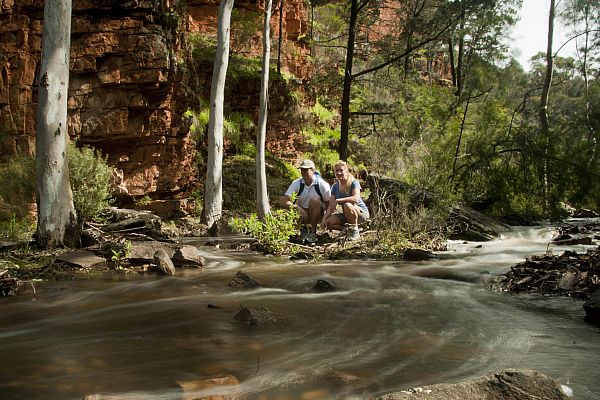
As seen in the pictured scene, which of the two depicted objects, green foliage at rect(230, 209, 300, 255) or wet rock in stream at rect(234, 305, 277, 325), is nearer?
wet rock in stream at rect(234, 305, 277, 325)

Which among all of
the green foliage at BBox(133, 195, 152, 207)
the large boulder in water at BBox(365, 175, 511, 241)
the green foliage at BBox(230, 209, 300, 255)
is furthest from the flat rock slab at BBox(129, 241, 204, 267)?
the green foliage at BBox(133, 195, 152, 207)

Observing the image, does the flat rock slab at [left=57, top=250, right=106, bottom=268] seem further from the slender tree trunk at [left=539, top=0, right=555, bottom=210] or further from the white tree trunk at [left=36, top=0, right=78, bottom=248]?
the slender tree trunk at [left=539, top=0, right=555, bottom=210]

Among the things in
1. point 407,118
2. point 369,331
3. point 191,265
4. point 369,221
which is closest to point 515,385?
point 369,331

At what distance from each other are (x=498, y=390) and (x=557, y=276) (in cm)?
401

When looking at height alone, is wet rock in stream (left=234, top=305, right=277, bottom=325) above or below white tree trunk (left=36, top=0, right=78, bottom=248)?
below

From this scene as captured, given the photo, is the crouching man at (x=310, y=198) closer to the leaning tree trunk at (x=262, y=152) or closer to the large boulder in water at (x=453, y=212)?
the large boulder in water at (x=453, y=212)

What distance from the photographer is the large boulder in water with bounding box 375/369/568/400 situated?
2318 millimetres

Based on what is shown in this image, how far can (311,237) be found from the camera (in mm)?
9938

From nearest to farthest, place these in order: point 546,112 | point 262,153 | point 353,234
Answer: point 353,234 → point 262,153 → point 546,112

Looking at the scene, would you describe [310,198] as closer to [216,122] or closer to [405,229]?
[405,229]

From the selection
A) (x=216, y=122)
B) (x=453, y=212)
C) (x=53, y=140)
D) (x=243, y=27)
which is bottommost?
(x=453, y=212)

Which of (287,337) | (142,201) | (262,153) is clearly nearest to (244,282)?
(287,337)

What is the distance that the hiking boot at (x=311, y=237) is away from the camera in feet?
32.3

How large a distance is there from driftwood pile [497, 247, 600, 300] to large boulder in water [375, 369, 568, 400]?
10.7 ft
